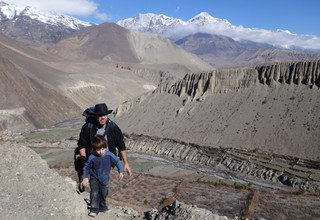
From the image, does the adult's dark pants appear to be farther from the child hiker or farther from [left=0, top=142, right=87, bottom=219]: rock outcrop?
[left=0, top=142, right=87, bottom=219]: rock outcrop

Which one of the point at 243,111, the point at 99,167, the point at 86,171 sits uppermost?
the point at 99,167

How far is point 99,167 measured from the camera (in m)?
8.62

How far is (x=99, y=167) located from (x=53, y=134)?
42.5 metres

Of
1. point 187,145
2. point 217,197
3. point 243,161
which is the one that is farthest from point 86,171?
point 187,145

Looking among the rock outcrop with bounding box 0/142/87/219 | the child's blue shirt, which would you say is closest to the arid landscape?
the rock outcrop with bounding box 0/142/87/219

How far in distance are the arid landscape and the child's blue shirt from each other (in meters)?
0.73

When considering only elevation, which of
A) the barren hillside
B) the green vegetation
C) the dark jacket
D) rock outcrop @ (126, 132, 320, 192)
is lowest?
the green vegetation

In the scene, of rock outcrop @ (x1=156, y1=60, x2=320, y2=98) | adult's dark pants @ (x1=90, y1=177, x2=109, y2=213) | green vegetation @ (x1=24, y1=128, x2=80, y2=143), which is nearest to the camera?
adult's dark pants @ (x1=90, y1=177, x2=109, y2=213)

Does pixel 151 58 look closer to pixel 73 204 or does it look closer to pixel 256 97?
pixel 256 97

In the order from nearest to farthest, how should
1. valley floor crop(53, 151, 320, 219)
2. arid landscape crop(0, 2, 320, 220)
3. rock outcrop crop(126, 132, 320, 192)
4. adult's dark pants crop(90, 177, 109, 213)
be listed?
adult's dark pants crop(90, 177, 109, 213), arid landscape crop(0, 2, 320, 220), valley floor crop(53, 151, 320, 219), rock outcrop crop(126, 132, 320, 192)

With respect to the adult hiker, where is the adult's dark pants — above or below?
below

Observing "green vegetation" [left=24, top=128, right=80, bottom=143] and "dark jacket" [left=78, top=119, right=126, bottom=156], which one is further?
"green vegetation" [left=24, top=128, right=80, bottom=143]

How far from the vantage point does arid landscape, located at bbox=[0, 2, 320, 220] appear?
994cm

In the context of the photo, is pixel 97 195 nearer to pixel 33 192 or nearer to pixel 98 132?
pixel 33 192
